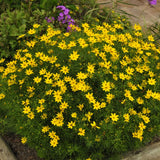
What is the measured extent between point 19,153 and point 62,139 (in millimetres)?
734

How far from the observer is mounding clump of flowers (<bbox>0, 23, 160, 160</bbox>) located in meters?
2.28

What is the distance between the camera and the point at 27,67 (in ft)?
8.70

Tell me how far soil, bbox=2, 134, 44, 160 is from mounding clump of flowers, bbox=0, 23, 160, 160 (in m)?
0.30

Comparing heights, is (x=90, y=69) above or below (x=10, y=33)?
above

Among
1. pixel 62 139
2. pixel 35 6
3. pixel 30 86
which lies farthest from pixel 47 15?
pixel 62 139

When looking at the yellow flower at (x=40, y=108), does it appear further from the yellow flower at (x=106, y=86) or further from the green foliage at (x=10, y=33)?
the green foliage at (x=10, y=33)

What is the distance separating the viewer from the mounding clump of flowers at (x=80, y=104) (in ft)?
7.47

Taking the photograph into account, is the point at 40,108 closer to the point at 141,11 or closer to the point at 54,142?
the point at 54,142

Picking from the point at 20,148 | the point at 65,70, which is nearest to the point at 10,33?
the point at 65,70

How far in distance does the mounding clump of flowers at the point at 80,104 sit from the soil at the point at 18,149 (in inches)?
11.8

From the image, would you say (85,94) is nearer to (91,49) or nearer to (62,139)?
(62,139)

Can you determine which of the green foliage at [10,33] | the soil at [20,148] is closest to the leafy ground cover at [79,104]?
the soil at [20,148]

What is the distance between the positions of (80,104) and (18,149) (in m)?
1.15

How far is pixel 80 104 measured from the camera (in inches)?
93.4
